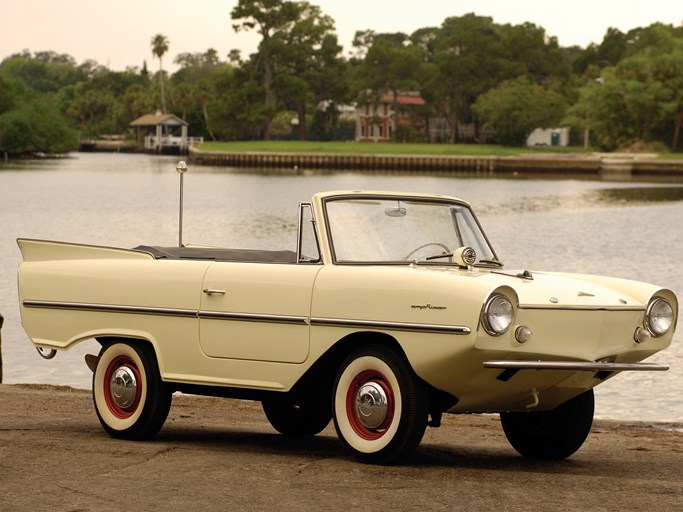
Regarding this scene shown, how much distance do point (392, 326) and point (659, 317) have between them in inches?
72.1

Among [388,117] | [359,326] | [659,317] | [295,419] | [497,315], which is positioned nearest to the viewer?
[497,315]

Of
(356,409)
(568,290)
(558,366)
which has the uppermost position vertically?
(568,290)

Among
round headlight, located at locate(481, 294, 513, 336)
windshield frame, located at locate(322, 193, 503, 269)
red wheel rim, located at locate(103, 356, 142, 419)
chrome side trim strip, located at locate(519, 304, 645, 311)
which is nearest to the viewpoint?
round headlight, located at locate(481, 294, 513, 336)

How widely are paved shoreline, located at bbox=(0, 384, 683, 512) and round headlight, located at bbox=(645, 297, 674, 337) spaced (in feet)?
3.00

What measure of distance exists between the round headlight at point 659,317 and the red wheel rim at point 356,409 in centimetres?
177

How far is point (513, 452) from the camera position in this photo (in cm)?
985

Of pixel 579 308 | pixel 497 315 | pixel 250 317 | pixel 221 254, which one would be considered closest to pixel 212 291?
pixel 250 317

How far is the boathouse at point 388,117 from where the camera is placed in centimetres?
16438

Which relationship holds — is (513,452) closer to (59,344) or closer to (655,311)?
(655,311)

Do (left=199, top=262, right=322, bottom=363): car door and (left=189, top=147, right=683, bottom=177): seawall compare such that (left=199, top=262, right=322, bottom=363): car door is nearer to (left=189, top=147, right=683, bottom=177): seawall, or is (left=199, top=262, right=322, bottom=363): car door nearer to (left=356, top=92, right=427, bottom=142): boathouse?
(left=189, top=147, right=683, bottom=177): seawall

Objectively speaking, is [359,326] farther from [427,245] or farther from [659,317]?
[659,317]

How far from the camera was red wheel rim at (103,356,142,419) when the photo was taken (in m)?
9.70

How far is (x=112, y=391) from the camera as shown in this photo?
9789mm

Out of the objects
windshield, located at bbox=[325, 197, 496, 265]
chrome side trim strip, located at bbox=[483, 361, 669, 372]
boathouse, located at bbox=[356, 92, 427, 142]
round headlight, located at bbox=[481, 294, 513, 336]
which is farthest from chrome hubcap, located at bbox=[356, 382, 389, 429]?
boathouse, located at bbox=[356, 92, 427, 142]
